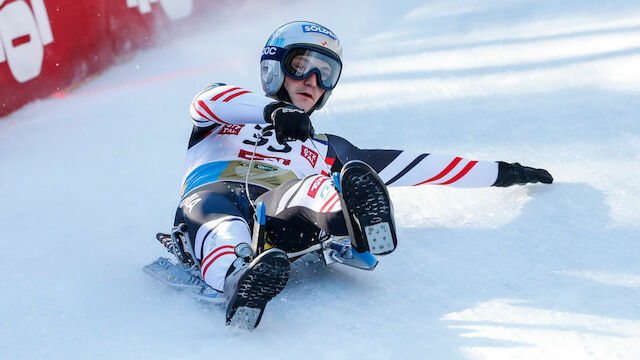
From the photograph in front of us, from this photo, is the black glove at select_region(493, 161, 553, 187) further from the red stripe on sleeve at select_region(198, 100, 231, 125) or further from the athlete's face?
the red stripe on sleeve at select_region(198, 100, 231, 125)

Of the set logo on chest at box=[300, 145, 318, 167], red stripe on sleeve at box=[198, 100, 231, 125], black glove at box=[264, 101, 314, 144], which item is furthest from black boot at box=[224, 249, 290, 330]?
logo on chest at box=[300, 145, 318, 167]

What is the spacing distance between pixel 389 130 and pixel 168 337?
2626 millimetres

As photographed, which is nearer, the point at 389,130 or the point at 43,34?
the point at 389,130

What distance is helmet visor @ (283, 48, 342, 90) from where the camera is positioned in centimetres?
316

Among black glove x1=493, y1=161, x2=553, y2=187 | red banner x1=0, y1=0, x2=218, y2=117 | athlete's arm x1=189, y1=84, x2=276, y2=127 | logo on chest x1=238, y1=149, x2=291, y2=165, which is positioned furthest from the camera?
red banner x1=0, y1=0, x2=218, y2=117

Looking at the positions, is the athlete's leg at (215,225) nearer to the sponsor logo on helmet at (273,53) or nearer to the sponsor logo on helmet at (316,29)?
the sponsor logo on helmet at (273,53)

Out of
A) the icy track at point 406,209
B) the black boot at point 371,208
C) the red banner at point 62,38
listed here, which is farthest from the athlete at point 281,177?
the red banner at point 62,38

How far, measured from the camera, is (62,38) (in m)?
6.17

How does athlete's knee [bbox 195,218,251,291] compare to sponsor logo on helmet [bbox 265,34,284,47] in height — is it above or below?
below

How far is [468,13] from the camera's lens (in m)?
7.81

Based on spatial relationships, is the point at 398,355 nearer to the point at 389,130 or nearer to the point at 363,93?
the point at 389,130

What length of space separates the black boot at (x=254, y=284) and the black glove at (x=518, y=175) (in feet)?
5.31

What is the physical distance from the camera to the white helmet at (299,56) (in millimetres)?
3150

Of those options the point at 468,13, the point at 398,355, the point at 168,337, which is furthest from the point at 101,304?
the point at 468,13
